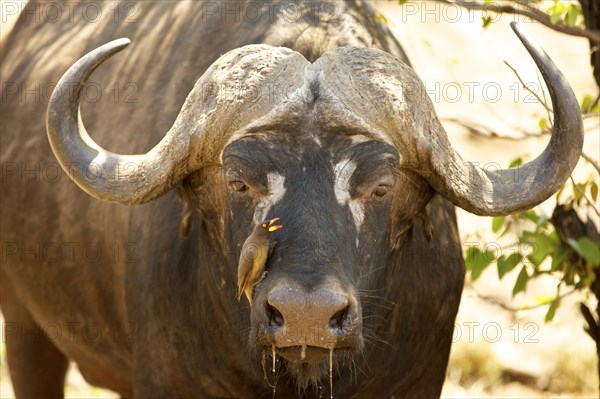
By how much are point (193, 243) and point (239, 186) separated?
0.83m

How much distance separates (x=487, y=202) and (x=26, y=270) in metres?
3.00

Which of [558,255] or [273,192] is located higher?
[273,192]

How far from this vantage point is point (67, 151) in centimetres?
463

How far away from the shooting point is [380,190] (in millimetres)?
4473

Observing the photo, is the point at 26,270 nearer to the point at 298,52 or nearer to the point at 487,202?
the point at 298,52

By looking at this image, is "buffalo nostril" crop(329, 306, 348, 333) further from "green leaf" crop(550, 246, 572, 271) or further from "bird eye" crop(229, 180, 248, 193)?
"green leaf" crop(550, 246, 572, 271)

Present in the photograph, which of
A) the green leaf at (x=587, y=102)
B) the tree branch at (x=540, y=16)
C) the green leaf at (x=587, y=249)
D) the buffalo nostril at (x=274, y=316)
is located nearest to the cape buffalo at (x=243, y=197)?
the buffalo nostril at (x=274, y=316)

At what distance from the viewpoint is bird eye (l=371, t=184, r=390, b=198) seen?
4.46 m

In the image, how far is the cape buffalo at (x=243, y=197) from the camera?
434 centimetres

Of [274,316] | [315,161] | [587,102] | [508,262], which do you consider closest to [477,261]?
[508,262]

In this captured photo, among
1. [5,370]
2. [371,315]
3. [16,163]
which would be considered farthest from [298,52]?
[5,370]

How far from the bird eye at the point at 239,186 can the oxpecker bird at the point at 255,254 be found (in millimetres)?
290

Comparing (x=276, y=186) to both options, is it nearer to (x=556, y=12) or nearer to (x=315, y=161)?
(x=315, y=161)

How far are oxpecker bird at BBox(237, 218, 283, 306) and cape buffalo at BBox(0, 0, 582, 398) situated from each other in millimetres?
52
